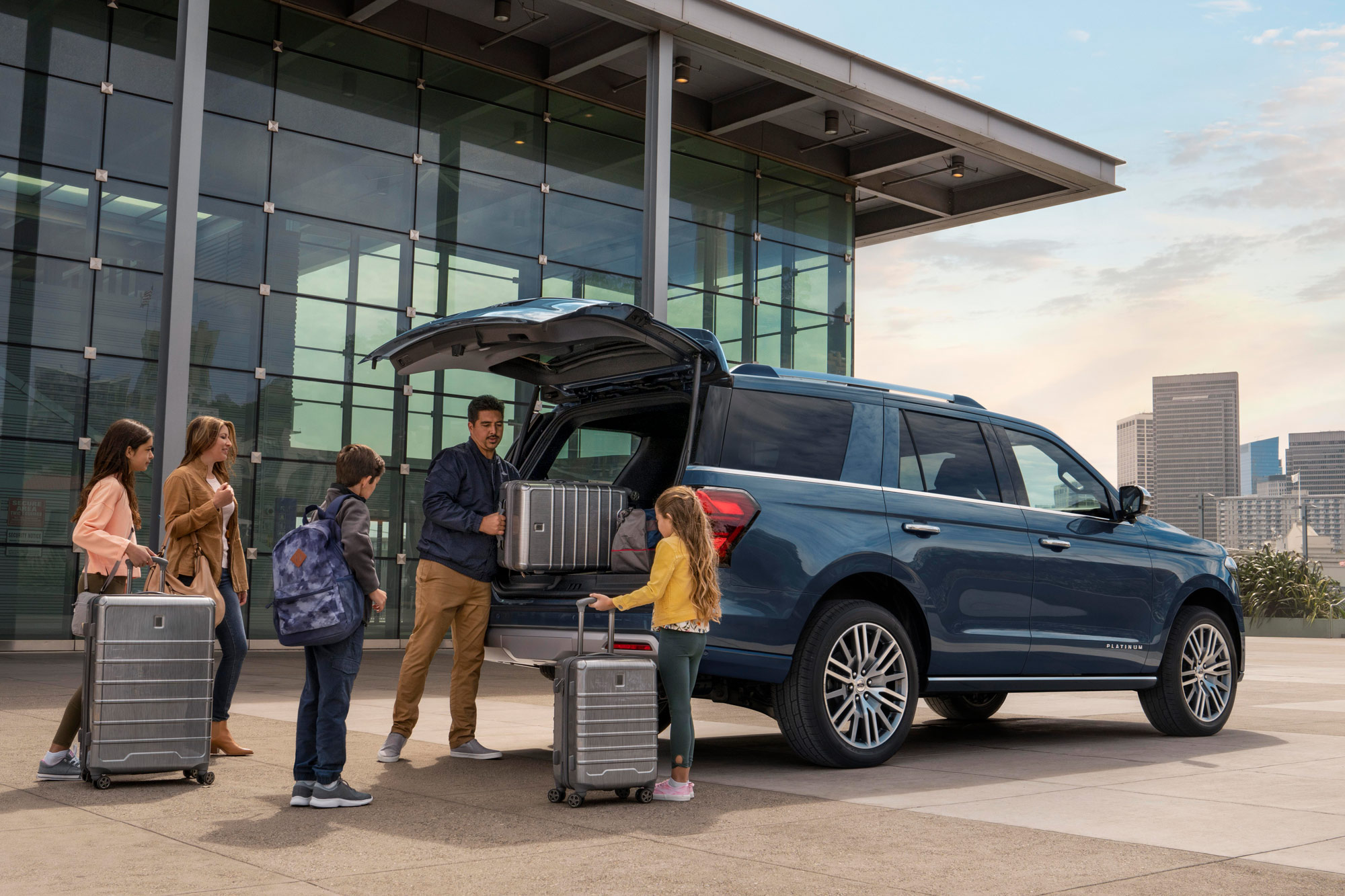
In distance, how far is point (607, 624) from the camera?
6.12 metres

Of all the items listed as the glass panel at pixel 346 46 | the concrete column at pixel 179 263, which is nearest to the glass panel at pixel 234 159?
the glass panel at pixel 346 46

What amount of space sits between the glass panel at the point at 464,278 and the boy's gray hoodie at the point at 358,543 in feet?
46.6

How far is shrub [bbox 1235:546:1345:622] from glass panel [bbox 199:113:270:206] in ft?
86.3

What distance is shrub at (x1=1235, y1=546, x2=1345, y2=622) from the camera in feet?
110

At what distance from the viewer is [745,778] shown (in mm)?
6344

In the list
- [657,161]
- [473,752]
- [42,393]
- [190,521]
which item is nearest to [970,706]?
[473,752]

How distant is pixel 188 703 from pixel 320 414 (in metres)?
13.2

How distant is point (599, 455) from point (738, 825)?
389cm

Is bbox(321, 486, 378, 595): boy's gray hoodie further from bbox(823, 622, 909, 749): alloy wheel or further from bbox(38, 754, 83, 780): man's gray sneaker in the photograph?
bbox(823, 622, 909, 749): alloy wheel

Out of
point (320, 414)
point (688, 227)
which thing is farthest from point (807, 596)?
point (688, 227)

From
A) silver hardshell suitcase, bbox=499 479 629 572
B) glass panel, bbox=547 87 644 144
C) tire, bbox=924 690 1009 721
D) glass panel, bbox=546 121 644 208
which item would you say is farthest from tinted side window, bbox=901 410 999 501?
glass panel, bbox=547 87 644 144

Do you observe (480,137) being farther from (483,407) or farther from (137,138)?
(483,407)

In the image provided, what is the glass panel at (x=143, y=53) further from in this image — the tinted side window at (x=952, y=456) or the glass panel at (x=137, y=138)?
the tinted side window at (x=952, y=456)

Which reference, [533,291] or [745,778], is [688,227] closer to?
[533,291]
